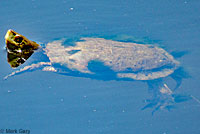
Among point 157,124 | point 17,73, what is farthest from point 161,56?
point 17,73

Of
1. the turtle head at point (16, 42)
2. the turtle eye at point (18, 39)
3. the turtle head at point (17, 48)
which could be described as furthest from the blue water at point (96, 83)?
the turtle eye at point (18, 39)

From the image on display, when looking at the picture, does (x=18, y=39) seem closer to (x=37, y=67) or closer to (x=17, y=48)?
(x=17, y=48)

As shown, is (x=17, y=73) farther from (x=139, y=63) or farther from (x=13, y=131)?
(x=139, y=63)

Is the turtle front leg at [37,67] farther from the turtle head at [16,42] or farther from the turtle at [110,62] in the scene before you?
the turtle head at [16,42]

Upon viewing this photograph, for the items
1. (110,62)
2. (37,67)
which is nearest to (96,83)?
(110,62)

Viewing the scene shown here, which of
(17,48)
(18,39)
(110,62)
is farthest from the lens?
(110,62)
